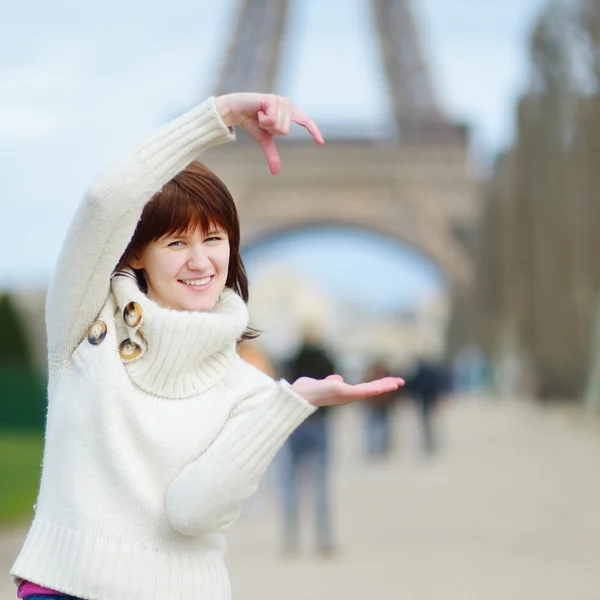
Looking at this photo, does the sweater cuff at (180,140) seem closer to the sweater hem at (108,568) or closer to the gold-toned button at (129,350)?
the gold-toned button at (129,350)

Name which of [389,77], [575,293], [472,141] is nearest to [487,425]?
[575,293]

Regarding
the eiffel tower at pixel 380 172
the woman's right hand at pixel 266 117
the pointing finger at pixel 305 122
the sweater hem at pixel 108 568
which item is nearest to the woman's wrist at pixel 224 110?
the woman's right hand at pixel 266 117

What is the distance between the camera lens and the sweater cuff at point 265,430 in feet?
7.47

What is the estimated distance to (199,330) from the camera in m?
2.33

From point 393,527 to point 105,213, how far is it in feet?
24.9

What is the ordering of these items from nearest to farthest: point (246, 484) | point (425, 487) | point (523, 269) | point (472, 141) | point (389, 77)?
point (246, 484)
point (425, 487)
point (523, 269)
point (472, 141)
point (389, 77)

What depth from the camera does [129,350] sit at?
235cm

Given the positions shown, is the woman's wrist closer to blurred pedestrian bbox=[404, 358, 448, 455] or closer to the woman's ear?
the woman's ear

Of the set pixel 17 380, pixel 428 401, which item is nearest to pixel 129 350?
pixel 428 401

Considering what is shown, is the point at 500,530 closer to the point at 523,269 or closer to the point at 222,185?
Result: the point at 222,185

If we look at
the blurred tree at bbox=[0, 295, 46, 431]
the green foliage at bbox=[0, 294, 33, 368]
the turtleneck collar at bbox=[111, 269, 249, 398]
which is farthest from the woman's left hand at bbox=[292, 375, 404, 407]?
the green foliage at bbox=[0, 294, 33, 368]

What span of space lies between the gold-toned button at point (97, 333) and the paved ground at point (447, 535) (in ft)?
14.1

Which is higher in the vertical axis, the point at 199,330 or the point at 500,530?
the point at 500,530

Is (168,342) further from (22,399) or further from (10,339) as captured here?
(10,339)
